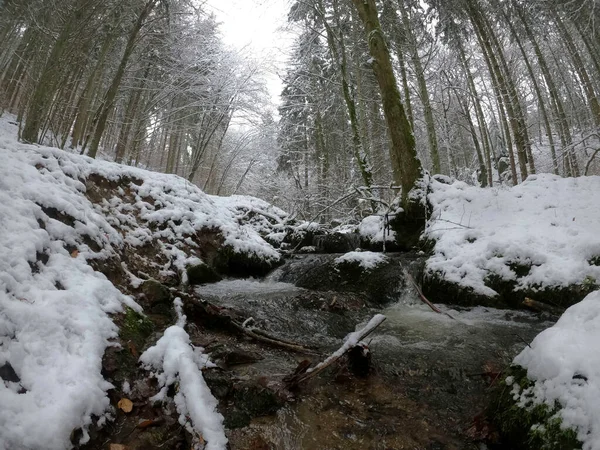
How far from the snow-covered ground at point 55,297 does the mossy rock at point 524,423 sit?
5.53 ft

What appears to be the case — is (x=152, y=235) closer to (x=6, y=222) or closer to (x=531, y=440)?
(x=6, y=222)

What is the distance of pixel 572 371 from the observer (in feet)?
5.33

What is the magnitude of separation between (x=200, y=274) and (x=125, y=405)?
3.67m

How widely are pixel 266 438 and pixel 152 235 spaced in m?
4.18

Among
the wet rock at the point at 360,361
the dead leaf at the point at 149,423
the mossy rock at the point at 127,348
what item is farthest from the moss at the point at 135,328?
the wet rock at the point at 360,361

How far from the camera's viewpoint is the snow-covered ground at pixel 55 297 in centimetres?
153

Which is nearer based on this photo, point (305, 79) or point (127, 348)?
point (127, 348)

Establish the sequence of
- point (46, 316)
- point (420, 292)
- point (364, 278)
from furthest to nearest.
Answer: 1. point (364, 278)
2. point (420, 292)
3. point (46, 316)

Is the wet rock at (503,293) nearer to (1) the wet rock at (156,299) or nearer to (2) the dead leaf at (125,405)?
(1) the wet rock at (156,299)

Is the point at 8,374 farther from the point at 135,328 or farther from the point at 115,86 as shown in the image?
the point at 115,86

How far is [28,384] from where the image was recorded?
1600 millimetres

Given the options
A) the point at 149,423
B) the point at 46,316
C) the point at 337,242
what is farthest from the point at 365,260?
the point at 46,316

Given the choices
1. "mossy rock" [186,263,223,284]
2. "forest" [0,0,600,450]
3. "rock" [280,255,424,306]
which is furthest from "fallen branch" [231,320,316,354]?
"mossy rock" [186,263,223,284]

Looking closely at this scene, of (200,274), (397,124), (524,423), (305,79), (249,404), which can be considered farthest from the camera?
(305,79)
